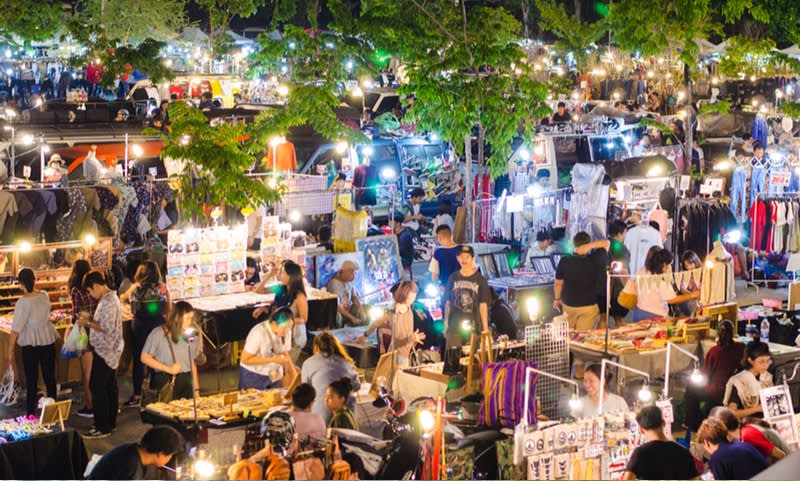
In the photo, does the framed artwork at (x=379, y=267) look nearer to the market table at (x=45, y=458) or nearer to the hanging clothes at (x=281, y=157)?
the hanging clothes at (x=281, y=157)

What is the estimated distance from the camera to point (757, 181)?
1736 cm

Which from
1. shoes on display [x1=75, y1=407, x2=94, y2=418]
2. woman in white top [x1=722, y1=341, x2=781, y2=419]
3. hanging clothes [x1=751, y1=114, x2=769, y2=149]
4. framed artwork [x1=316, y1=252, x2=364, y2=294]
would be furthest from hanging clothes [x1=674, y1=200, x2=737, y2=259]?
shoes on display [x1=75, y1=407, x2=94, y2=418]

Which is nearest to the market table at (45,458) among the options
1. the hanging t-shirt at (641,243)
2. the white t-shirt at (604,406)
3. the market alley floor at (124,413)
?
the market alley floor at (124,413)

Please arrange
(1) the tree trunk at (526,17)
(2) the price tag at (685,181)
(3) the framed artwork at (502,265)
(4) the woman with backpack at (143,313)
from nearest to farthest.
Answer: (4) the woman with backpack at (143,313) → (3) the framed artwork at (502,265) → (2) the price tag at (685,181) → (1) the tree trunk at (526,17)

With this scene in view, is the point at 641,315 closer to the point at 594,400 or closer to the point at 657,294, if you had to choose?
the point at 657,294

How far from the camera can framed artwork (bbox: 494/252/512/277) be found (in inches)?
608

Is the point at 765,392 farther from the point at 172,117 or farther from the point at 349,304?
the point at 172,117

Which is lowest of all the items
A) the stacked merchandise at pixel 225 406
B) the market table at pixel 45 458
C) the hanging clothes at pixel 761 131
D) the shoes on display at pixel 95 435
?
the shoes on display at pixel 95 435

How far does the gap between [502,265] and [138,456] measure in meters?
8.98

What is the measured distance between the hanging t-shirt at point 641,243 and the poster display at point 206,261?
4.94 metres

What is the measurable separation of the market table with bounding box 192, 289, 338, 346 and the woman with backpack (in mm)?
1070

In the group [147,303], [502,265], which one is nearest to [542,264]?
[502,265]

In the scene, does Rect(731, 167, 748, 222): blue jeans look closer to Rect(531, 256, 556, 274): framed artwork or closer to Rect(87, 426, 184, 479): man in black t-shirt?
Rect(531, 256, 556, 274): framed artwork

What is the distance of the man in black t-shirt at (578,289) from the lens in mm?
12531
